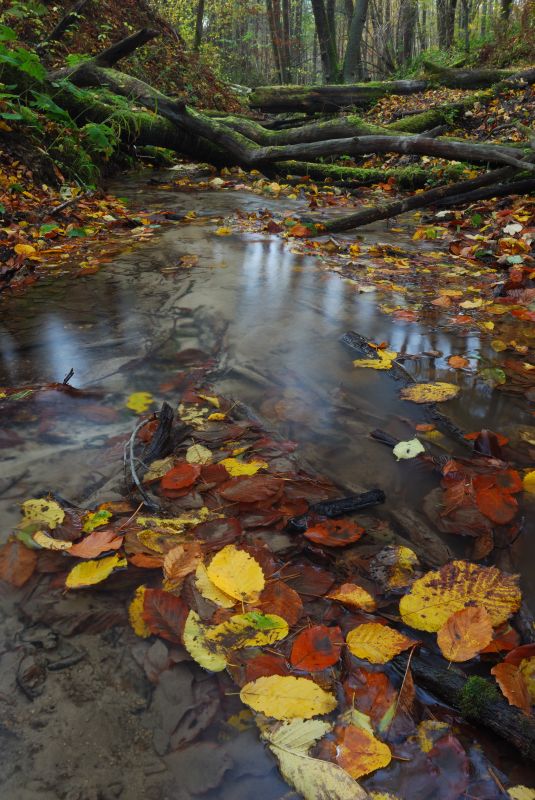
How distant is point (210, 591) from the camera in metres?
1.27

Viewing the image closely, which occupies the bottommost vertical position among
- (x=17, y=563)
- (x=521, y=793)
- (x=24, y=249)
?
(x=521, y=793)

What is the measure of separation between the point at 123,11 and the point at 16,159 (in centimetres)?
1002

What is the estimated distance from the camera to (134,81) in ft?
25.6

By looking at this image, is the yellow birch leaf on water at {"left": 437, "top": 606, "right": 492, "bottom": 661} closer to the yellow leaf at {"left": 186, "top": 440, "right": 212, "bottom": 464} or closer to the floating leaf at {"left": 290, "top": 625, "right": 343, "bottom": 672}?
the floating leaf at {"left": 290, "top": 625, "right": 343, "bottom": 672}

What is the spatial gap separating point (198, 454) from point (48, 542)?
570mm

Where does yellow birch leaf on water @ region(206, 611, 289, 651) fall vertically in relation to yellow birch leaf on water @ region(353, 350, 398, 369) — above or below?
above

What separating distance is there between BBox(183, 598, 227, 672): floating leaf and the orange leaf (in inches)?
23.1

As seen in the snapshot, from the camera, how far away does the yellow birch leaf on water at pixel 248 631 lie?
116cm

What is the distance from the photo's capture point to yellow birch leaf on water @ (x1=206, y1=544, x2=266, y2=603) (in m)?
1.26

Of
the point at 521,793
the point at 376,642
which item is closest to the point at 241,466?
the point at 376,642

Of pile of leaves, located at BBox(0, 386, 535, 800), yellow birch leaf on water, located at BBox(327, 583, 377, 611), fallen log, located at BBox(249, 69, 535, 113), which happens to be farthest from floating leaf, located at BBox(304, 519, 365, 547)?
fallen log, located at BBox(249, 69, 535, 113)

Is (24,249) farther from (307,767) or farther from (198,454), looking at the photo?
(307,767)

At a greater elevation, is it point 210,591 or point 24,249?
point 24,249

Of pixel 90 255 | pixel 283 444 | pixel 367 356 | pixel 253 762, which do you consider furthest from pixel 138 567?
pixel 90 255
